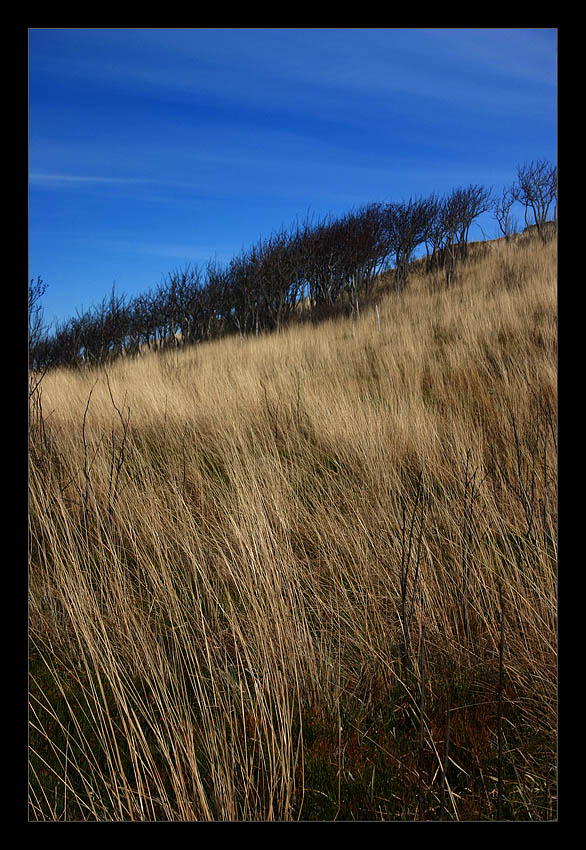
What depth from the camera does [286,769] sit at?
1360 mm

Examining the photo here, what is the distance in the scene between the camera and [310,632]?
213 cm

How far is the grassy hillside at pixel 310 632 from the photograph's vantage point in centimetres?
143

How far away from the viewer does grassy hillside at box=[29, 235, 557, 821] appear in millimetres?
1434
